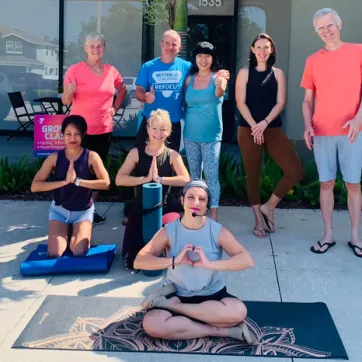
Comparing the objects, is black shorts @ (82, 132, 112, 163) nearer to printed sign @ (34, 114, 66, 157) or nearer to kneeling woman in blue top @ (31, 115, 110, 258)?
kneeling woman in blue top @ (31, 115, 110, 258)

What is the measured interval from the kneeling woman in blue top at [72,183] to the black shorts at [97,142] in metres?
0.63

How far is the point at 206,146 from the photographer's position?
5309 mm

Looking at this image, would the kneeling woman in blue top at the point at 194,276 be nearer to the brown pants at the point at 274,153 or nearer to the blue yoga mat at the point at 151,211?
the blue yoga mat at the point at 151,211

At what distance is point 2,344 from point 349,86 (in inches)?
127

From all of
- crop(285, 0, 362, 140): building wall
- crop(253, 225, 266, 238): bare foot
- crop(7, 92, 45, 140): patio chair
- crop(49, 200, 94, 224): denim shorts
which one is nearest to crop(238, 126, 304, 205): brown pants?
crop(253, 225, 266, 238): bare foot

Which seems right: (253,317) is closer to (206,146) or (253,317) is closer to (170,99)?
(206,146)

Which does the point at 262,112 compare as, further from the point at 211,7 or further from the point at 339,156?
the point at 211,7

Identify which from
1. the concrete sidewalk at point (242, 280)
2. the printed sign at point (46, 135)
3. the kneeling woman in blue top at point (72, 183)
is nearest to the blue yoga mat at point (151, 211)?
the concrete sidewalk at point (242, 280)

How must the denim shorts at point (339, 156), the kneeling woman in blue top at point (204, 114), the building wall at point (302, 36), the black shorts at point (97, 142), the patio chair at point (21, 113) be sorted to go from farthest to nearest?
the patio chair at point (21, 113) < the building wall at point (302, 36) < the black shorts at point (97, 142) < the kneeling woman in blue top at point (204, 114) < the denim shorts at point (339, 156)

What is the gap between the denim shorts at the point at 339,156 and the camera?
4.83 m

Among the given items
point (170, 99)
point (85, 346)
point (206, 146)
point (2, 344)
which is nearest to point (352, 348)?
point (85, 346)

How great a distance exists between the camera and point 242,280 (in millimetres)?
4410

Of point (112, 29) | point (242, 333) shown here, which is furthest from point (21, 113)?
point (242, 333)

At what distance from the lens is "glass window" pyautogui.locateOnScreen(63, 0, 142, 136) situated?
11031 millimetres
